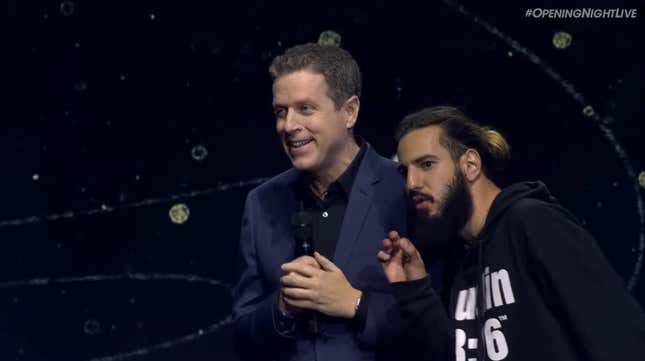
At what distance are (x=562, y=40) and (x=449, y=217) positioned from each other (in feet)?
4.21

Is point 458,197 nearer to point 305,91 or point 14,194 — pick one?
point 305,91

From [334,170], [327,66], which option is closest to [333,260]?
[334,170]

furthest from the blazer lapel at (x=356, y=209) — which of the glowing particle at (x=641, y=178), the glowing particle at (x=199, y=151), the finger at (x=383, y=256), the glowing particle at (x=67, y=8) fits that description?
the glowing particle at (x=67, y=8)

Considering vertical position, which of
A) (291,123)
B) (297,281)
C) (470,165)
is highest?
(291,123)

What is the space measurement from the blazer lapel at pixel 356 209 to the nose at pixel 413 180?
0.10 m

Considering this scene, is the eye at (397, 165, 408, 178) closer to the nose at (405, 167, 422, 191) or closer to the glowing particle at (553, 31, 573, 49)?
the nose at (405, 167, 422, 191)

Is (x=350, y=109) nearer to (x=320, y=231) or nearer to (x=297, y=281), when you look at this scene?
(x=320, y=231)

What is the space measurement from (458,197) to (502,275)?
0.25m

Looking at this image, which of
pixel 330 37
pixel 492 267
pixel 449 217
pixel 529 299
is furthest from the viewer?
pixel 330 37

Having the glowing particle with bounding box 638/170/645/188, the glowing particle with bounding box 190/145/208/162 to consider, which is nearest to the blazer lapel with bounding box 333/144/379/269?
the glowing particle with bounding box 190/145/208/162

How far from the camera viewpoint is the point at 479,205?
201 centimetres

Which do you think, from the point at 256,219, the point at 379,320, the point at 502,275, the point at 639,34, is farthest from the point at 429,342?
the point at 639,34

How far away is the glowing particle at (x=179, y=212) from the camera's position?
3.10 m

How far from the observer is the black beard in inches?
78.5
